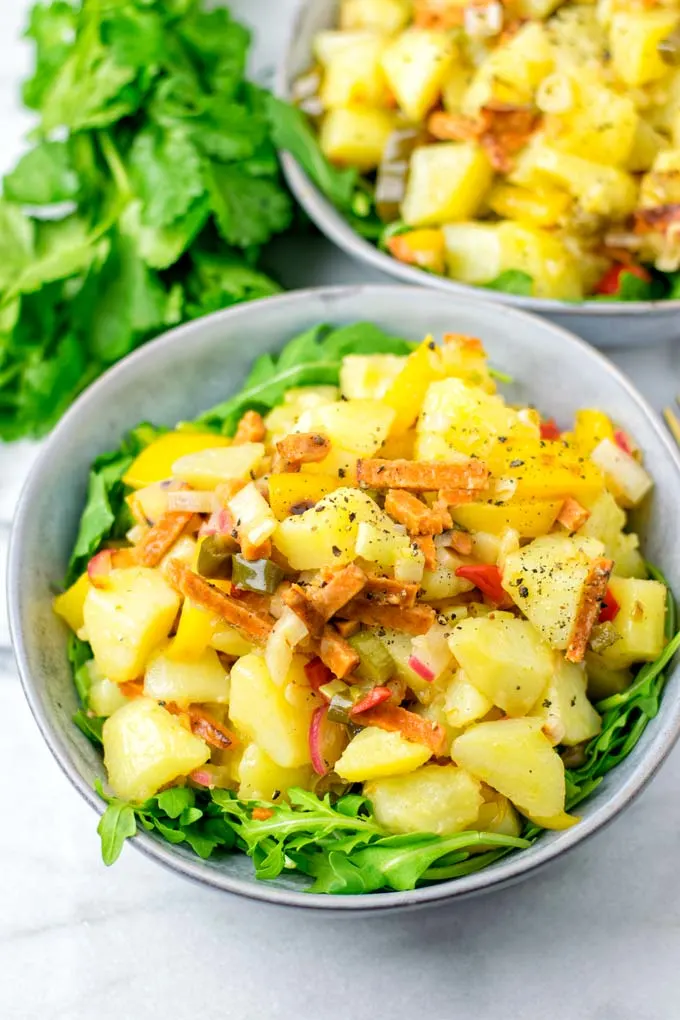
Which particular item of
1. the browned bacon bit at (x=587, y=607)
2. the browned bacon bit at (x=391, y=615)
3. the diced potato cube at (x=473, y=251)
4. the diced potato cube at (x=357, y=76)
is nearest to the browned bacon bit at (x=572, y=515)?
the browned bacon bit at (x=587, y=607)

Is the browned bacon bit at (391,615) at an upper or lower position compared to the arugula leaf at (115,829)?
upper

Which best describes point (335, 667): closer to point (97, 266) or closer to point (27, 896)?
point (27, 896)

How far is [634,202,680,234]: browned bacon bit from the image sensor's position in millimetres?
2986

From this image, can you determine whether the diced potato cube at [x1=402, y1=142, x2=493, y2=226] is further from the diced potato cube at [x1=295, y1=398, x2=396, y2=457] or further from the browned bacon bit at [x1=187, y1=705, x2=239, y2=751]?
the browned bacon bit at [x1=187, y1=705, x2=239, y2=751]

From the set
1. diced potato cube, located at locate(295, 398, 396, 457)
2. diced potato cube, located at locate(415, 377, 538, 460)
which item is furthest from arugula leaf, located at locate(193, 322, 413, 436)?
diced potato cube, located at locate(415, 377, 538, 460)

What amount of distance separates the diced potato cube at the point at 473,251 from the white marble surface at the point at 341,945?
4.46 feet

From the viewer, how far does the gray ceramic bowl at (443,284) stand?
286cm

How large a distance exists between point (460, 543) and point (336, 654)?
0.35m

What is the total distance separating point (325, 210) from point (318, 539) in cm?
134

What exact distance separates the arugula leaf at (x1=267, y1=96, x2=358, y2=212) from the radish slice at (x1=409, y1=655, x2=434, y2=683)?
1.59 meters

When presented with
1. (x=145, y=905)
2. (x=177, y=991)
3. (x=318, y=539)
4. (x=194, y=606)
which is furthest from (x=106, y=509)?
(x=177, y=991)

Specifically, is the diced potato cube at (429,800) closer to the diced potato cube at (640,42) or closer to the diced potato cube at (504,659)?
the diced potato cube at (504,659)

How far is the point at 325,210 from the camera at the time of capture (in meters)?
3.18

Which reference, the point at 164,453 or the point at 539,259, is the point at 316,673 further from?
the point at 539,259
